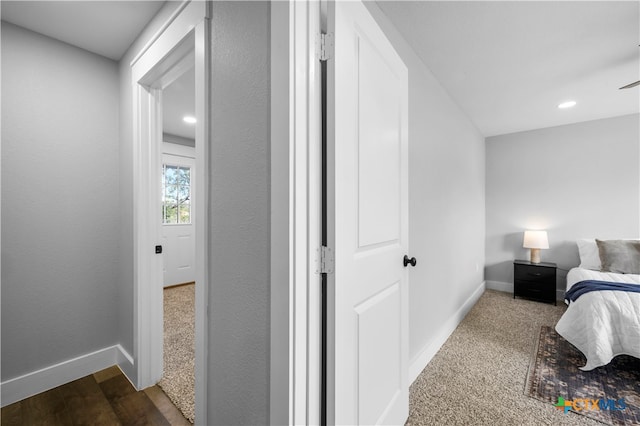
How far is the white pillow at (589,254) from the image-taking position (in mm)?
3301

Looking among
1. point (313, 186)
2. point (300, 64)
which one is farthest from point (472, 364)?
point (300, 64)

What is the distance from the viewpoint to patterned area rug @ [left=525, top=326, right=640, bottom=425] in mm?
1624

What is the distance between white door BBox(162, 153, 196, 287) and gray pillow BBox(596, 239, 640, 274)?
18.7 feet

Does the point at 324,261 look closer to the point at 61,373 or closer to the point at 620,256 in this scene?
the point at 61,373

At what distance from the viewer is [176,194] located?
4.60 m

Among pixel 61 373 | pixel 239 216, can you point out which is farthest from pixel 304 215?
pixel 61 373

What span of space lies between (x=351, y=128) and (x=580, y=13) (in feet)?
6.31

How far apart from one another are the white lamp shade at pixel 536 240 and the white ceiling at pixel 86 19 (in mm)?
4769

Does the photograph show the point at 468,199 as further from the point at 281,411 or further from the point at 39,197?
the point at 39,197

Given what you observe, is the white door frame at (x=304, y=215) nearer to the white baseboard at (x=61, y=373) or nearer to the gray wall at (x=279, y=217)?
the gray wall at (x=279, y=217)

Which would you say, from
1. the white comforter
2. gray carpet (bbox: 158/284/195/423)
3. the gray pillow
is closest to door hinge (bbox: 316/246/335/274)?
gray carpet (bbox: 158/284/195/423)

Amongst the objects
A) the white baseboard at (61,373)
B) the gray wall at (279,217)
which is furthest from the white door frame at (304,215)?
the white baseboard at (61,373)

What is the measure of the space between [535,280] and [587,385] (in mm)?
2113

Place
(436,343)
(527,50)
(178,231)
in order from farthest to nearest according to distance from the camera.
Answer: (178,231)
(436,343)
(527,50)
